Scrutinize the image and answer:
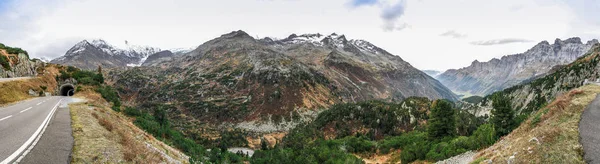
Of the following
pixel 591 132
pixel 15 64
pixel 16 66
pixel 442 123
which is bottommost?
pixel 442 123

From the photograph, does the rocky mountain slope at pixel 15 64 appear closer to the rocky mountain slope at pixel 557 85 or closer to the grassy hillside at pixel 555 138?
the grassy hillside at pixel 555 138

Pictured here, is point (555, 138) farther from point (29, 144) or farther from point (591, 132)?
point (29, 144)

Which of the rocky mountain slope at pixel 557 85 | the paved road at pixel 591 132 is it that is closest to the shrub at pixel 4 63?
the paved road at pixel 591 132

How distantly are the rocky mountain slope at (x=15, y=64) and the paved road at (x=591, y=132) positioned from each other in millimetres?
88192

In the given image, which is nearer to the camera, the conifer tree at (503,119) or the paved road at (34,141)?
the paved road at (34,141)

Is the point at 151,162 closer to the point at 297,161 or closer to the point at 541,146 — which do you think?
the point at 541,146

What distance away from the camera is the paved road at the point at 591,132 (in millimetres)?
19000

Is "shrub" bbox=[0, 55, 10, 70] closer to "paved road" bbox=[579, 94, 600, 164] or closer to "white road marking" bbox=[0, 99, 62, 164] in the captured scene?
"white road marking" bbox=[0, 99, 62, 164]

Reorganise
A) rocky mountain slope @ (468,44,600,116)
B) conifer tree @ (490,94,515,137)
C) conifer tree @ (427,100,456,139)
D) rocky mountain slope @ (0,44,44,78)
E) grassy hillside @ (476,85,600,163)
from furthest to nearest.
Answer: rocky mountain slope @ (468,44,600,116)
conifer tree @ (427,100,456,139)
rocky mountain slope @ (0,44,44,78)
conifer tree @ (490,94,515,137)
grassy hillside @ (476,85,600,163)

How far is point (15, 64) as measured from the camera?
66062 mm

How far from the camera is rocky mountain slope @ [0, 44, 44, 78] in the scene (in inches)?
2458

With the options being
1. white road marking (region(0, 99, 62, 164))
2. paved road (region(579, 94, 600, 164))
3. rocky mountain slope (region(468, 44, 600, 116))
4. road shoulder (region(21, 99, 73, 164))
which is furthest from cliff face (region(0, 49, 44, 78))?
rocky mountain slope (region(468, 44, 600, 116))

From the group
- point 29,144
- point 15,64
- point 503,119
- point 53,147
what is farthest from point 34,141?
point 15,64

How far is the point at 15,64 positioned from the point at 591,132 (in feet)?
316
